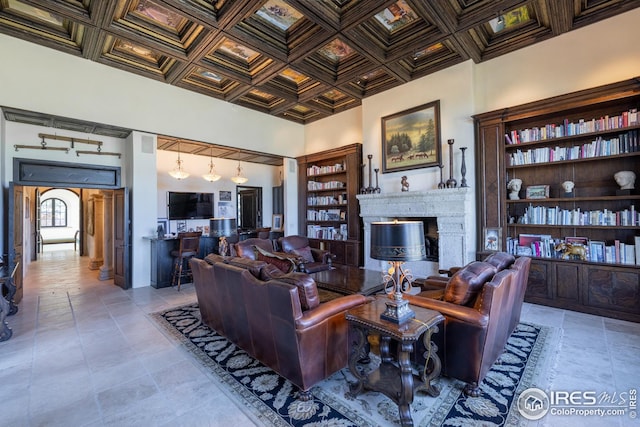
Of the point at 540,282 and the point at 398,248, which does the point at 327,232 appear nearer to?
the point at 540,282

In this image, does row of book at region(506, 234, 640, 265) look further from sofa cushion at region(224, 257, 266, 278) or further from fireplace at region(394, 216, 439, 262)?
sofa cushion at region(224, 257, 266, 278)

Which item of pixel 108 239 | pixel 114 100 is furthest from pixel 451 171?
pixel 108 239

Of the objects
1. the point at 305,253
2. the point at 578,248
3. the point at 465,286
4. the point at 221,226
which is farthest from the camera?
the point at 305,253

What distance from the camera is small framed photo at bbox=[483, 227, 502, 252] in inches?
183

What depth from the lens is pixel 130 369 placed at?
262cm

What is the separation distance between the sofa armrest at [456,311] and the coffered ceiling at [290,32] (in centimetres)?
346

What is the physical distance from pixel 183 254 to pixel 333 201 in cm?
366

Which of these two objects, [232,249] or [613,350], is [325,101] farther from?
[613,350]

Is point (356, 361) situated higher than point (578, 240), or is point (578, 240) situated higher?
point (578, 240)

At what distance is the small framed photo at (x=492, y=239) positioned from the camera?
4.66 metres

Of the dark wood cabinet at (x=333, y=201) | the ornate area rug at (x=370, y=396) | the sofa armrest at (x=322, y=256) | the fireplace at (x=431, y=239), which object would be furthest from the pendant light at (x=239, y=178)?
the ornate area rug at (x=370, y=396)

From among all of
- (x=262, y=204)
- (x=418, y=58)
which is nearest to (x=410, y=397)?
(x=418, y=58)

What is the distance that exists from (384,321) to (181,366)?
197 cm

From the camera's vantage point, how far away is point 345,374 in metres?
2.48
